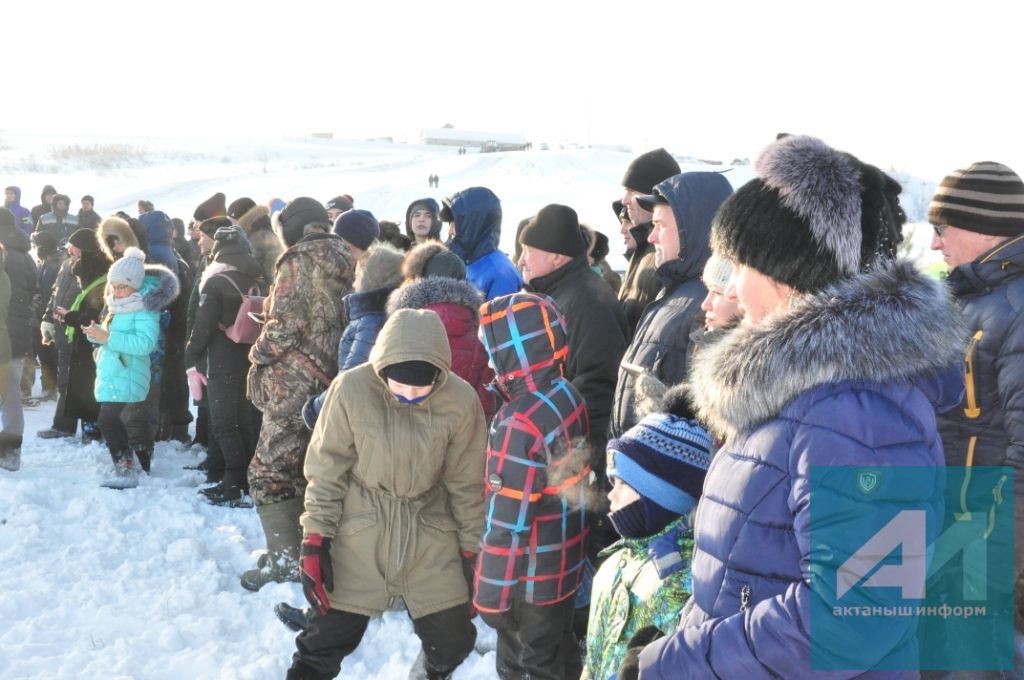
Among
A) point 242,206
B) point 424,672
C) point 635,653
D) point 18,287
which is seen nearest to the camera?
point 635,653

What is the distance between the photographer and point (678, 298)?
9.96 ft

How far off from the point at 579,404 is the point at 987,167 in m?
1.78

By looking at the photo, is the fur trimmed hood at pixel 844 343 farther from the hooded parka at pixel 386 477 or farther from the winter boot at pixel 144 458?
the winter boot at pixel 144 458

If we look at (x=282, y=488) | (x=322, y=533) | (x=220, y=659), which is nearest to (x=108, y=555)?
(x=282, y=488)

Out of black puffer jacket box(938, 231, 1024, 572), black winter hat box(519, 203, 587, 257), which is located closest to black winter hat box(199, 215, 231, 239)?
black winter hat box(519, 203, 587, 257)

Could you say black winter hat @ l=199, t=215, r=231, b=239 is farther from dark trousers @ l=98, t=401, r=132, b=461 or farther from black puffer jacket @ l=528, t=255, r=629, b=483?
black puffer jacket @ l=528, t=255, r=629, b=483

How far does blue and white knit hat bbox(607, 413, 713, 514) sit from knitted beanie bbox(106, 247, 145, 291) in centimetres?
521

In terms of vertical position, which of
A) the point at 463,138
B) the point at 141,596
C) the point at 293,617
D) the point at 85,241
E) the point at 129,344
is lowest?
the point at 141,596

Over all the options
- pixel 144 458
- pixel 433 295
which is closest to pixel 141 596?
pixel 433 295

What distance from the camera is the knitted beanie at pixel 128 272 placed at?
6125mm

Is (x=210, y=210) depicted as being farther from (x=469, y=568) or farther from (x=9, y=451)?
(x=469, y=568)

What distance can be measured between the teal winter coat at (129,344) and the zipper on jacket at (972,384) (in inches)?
221

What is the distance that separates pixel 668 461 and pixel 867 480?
722 millimetres

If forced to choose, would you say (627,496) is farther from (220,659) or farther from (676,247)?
(220,659)
